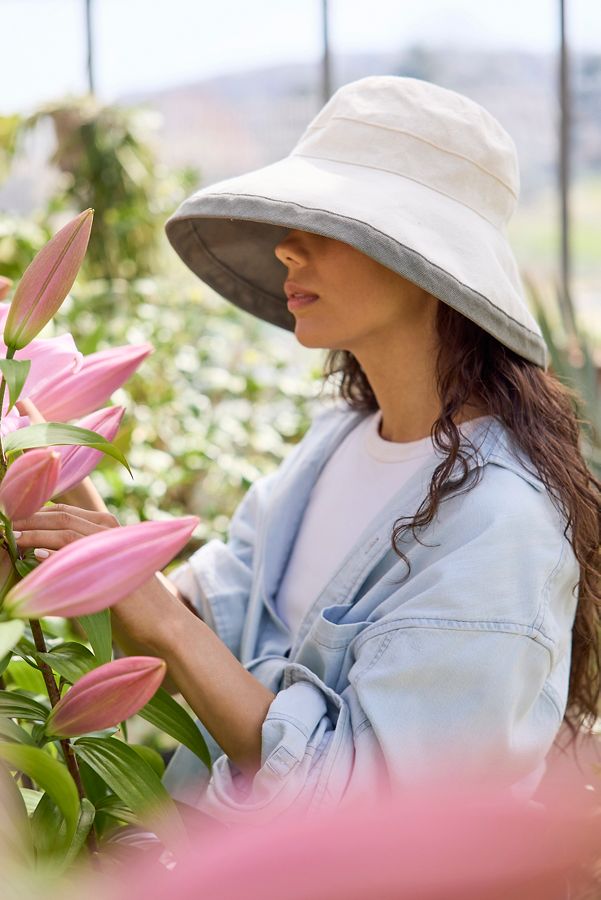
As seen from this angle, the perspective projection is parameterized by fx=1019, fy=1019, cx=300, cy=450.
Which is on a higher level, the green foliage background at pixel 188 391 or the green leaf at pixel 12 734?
the green leaf at pixel 12 734

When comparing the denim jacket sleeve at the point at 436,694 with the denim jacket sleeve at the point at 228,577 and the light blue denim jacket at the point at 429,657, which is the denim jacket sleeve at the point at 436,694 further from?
the denim jacket sleeve at the point at 228,577

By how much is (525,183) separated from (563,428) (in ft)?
10.8

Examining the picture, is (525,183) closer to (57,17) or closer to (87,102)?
(87,102)

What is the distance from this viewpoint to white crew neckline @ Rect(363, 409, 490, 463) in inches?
39.7

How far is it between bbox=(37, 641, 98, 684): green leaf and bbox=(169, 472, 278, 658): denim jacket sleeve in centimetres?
54

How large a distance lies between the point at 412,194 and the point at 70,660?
21.3 inches

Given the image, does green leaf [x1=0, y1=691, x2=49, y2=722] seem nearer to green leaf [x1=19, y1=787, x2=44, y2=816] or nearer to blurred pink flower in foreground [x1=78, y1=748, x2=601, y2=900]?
green leaf [x1=19, y1=787, x2=44, y2=816]

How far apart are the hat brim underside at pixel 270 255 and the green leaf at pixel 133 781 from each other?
47 centimetres

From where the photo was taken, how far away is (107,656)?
23.4 inches

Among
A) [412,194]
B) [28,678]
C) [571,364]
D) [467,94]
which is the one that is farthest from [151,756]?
[467,94]

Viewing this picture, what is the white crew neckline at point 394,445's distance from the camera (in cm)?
101

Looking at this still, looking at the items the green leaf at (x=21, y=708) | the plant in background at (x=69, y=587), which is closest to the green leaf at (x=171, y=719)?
the plant in background at (x=69, y=587)

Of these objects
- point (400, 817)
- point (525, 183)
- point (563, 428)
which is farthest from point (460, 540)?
point (525, 183)

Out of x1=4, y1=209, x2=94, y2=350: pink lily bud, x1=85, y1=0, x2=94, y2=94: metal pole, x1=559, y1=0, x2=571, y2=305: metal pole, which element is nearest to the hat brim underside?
x1=4, y1=209, x2=94, y2=350: pink lily bud
